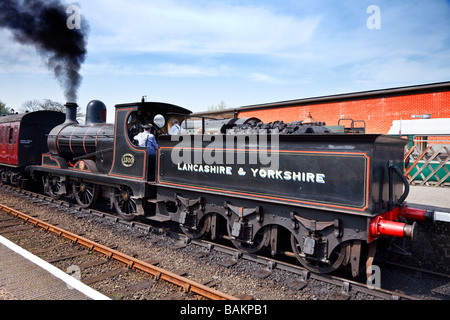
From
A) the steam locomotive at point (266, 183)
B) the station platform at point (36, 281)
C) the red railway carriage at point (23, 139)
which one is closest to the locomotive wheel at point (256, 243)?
the steam locomotive at point (266, 183)

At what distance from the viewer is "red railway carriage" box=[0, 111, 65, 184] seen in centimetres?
1150

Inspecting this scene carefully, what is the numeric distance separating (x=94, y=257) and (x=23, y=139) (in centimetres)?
829

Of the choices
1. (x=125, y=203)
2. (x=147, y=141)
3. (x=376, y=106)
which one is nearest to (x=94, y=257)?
(x=125, y=203)

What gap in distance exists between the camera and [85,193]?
897cm

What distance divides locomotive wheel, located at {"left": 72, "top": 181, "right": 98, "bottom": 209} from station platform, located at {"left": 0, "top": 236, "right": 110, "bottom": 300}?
334 cm

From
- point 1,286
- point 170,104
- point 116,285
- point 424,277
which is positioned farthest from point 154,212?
point 424,277

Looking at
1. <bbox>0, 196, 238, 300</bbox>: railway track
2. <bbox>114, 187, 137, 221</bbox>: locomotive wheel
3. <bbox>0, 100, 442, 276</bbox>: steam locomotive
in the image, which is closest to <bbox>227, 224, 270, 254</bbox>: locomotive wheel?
<bbox>0, 100, 442, 276</bbox>: steam locomotive

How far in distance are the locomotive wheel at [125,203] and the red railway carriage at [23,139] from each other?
16.8 feet

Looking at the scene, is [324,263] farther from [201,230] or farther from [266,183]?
[201,230]

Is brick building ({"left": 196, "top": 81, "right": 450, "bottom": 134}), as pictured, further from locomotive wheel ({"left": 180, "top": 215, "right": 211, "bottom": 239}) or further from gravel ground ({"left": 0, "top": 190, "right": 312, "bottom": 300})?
locomotive wheel ({"left": 180, "top": 215, "right": 211, "bottom": 239})

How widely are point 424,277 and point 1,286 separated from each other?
19.9 ft

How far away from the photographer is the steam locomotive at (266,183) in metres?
4.18
